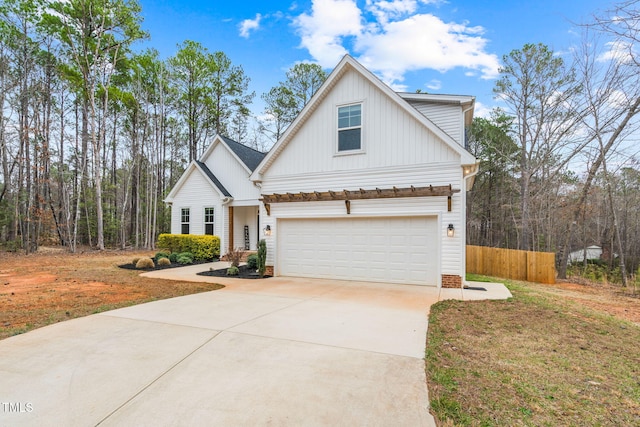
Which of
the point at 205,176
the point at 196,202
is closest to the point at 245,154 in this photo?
the point at 205,176

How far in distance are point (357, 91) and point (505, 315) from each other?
7.15 meters

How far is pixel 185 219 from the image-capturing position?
57.1 ft

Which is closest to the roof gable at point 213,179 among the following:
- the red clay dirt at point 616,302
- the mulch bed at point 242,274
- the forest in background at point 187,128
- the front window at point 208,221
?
the front window at point 208,221

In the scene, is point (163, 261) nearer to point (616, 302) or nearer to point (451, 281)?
point (451, 281)

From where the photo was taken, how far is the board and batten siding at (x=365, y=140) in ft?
29.5

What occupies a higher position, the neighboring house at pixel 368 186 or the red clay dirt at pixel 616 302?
the neighboring house at pixel 368 186

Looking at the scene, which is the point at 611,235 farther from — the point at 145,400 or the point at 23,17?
the point at 23,17

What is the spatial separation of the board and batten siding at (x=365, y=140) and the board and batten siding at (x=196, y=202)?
661cm

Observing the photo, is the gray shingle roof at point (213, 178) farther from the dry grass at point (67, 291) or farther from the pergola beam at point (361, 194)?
the pergola beam at point (361, 194)

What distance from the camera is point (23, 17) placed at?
17.6 m

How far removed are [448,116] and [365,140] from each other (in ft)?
9.75

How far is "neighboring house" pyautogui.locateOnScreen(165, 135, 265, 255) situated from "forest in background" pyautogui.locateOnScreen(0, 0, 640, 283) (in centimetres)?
594

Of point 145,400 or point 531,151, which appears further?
point 531,151

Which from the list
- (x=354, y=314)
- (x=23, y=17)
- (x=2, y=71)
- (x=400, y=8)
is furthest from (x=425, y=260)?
(x=23, y=17)
